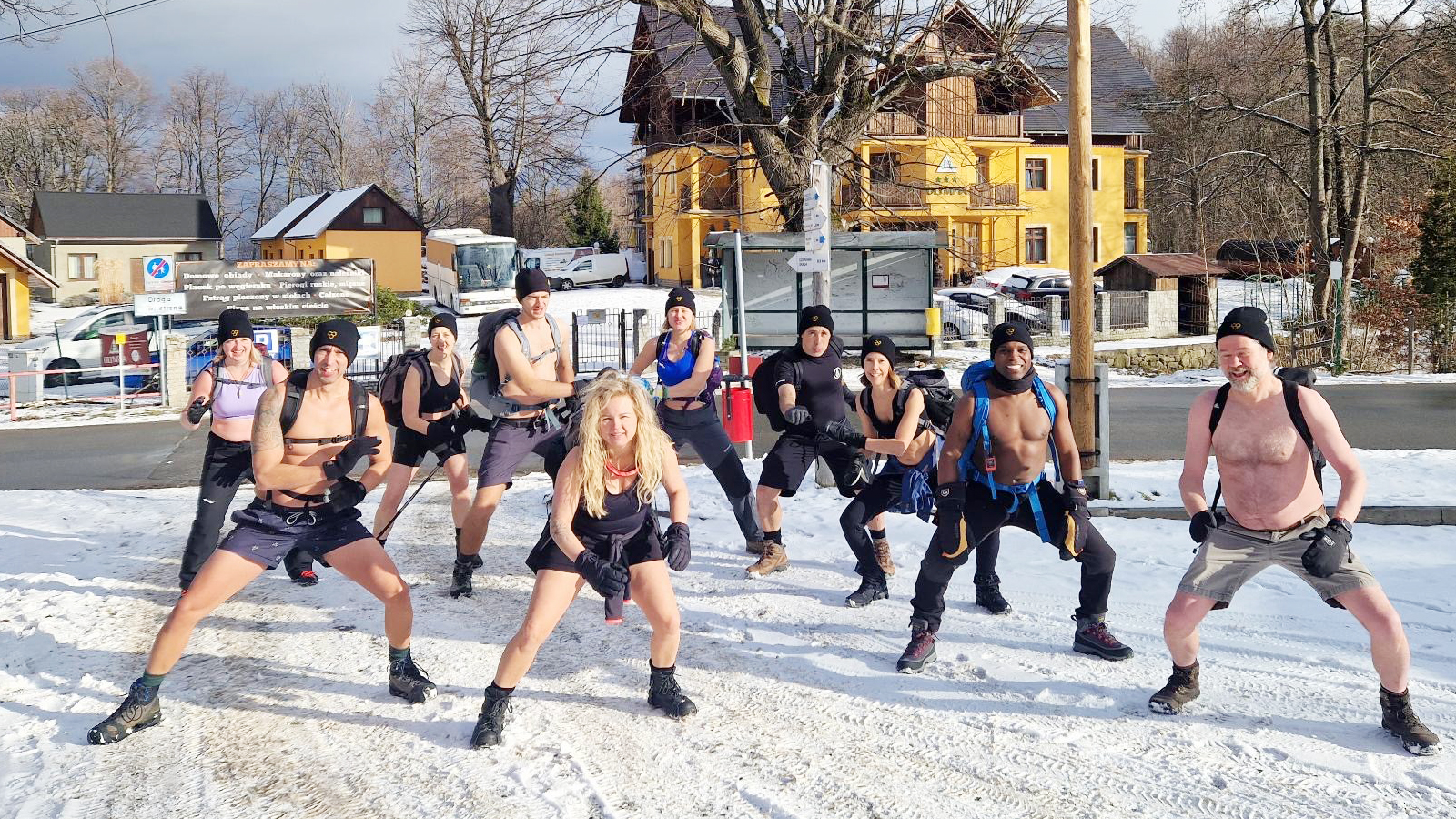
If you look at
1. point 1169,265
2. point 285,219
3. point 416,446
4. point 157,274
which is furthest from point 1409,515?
point 285,219

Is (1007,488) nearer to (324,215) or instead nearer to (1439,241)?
(1439,241)

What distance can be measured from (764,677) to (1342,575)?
2.49 meters

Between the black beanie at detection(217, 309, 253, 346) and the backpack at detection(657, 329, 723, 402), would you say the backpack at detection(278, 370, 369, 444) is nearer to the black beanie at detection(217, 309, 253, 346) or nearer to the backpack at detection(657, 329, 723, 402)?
the black beanie at detection(217, 309, 253, 346)

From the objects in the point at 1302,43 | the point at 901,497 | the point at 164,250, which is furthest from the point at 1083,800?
the point at 164,250

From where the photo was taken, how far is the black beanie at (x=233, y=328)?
21.1 ft

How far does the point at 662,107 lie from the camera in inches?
812

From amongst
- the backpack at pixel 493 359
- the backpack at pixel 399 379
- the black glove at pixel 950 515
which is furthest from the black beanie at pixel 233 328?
the black glove at pixel 950 515

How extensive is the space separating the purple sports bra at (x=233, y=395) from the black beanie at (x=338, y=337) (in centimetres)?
183

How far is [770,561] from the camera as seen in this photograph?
6.98m

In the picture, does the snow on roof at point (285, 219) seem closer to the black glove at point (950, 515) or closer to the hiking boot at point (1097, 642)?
the black glove at point (950, 515)

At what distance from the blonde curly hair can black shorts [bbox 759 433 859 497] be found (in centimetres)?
222

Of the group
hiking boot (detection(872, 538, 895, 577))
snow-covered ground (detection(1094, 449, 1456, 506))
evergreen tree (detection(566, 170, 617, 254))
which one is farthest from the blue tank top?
evergreen tree (detection(566, 170, 617, 254))

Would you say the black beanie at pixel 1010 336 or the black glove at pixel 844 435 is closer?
the black beanie at pixel 1010 336

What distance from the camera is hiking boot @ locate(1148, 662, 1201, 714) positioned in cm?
465
